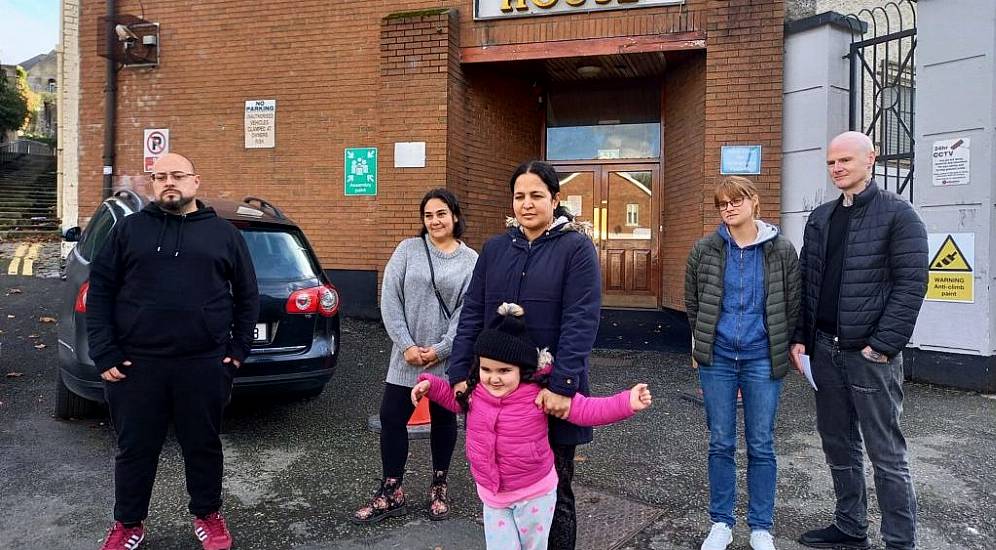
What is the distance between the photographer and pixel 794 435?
4801 mm

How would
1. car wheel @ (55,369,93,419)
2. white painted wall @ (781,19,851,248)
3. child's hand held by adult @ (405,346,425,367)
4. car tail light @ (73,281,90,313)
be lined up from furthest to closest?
white painted wall @ (781,19,851,248) → car wheel @ (55,369,93,419) → car tail light @ (73,281,90,313) → child's hand held by adult @ (405,346,425,367)

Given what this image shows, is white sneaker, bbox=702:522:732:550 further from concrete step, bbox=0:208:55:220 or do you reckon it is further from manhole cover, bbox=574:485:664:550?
concrete step, bbox=0:208:55:220

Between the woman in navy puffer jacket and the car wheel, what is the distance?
12.0 ft

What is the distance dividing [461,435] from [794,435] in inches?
94.8

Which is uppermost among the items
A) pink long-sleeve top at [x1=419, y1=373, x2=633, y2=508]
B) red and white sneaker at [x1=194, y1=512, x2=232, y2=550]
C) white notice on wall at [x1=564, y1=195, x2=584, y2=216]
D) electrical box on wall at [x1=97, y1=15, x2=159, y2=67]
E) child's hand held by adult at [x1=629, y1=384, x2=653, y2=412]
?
electrical box on wall at [x1=97, y1=15, x2=159, y2=67]

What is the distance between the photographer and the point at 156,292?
114 inches

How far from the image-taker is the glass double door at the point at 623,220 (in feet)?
33.2

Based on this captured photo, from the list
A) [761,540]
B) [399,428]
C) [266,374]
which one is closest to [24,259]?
[266,374]

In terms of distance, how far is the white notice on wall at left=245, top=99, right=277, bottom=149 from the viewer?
9.55 meters

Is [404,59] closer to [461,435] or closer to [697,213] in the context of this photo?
[697,213]

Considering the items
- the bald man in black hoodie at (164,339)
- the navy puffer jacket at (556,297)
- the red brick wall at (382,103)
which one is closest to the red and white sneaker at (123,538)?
the bald man in black hoodie at (164,339)

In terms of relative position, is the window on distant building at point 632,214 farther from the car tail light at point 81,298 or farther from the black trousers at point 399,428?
the car tail light at point 81,298

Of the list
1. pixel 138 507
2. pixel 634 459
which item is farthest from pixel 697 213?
pixel 138 507

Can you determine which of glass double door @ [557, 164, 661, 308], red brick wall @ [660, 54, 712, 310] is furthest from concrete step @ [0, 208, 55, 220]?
red brick wall @ [660, 54, 712, 310]
